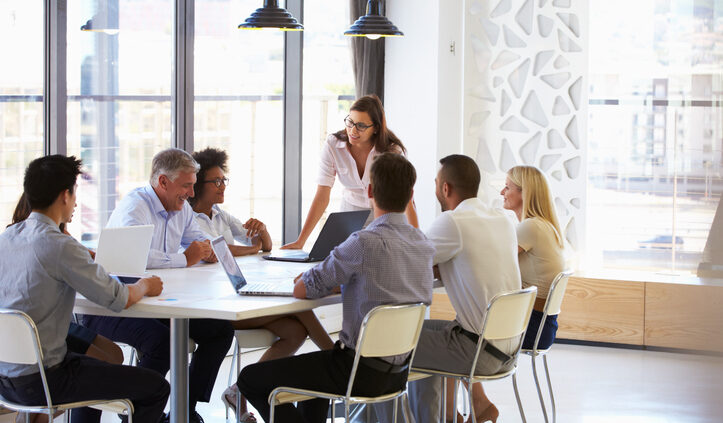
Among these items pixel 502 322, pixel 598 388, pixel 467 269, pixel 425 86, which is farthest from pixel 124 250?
pixel 425 86

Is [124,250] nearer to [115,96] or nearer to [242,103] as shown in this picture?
[115,96]

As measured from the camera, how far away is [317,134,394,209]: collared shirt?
4.50 metres

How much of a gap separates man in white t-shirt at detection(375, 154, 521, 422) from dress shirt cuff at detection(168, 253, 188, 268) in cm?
108

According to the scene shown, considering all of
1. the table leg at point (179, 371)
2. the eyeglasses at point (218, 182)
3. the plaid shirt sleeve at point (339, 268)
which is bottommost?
the table leg at point (179, 371)

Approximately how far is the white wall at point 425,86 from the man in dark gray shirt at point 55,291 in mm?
3457

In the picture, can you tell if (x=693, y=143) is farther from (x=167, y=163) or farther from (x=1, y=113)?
(x=1, y=113)

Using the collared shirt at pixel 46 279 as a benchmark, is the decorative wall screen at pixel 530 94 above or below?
above

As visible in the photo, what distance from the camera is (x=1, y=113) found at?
4.06 metres

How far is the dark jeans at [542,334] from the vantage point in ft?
12.3

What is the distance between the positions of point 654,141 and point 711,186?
14.9 ft

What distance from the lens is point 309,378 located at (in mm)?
2881

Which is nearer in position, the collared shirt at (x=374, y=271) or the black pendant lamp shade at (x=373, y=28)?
the collared shirt at (x=374, y=271)

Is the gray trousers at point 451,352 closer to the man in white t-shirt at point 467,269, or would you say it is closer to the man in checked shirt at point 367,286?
the man in white t-shirt at point 467,269

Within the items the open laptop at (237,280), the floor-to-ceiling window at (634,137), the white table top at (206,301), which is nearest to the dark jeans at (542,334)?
the white table top at (206,301)
